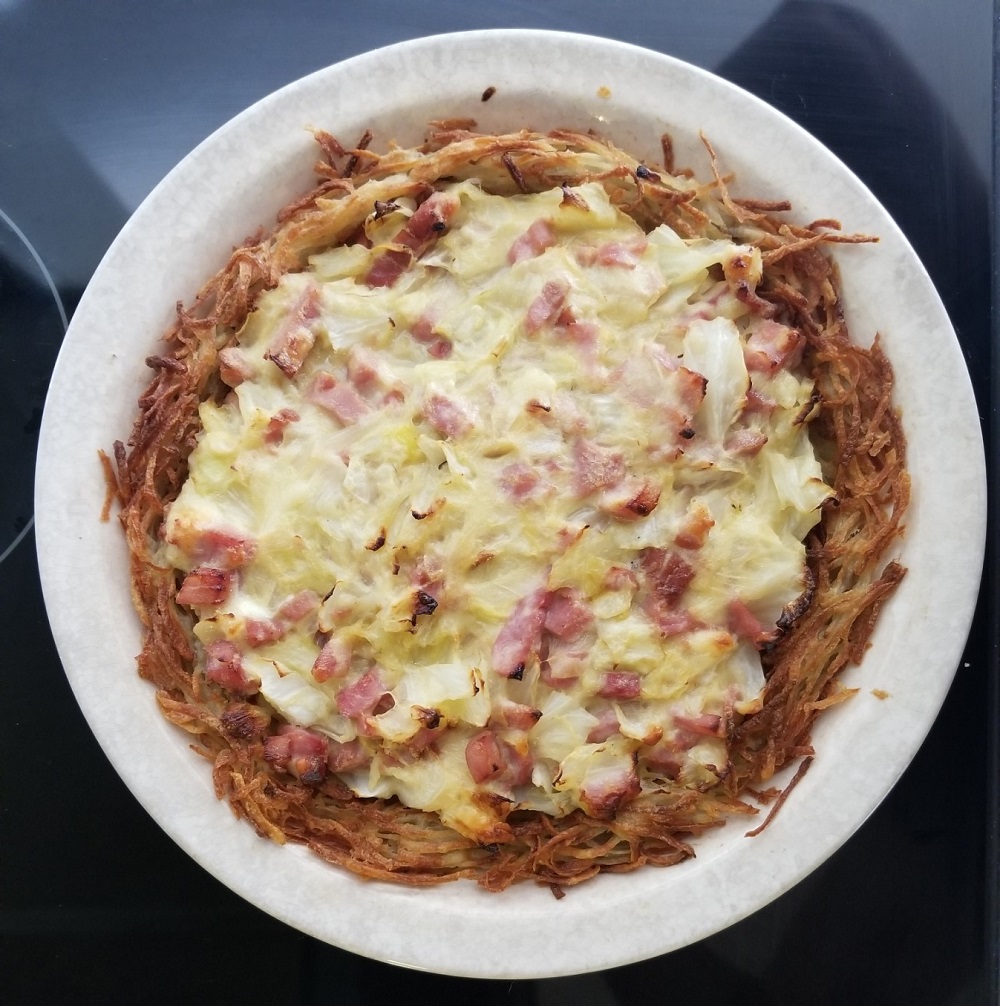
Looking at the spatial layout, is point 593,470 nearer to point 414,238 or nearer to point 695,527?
point 695,527

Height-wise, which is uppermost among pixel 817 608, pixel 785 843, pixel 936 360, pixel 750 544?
pixel 936 360

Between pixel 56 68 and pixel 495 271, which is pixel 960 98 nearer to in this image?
pixel 495 271

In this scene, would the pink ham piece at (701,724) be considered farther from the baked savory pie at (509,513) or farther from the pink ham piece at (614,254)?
the pink ham piece at (614,254)


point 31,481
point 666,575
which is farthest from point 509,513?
point 31,481

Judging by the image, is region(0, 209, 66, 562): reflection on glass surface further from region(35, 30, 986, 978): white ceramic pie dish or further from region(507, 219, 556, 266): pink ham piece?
region(507, 219, 556, 266): pink ham piece

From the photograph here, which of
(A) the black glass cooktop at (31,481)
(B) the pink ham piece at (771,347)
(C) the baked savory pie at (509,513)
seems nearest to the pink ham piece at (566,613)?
(C) the baked savory pie at (509,513)

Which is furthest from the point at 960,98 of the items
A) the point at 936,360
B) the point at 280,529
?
the point at 280,529
